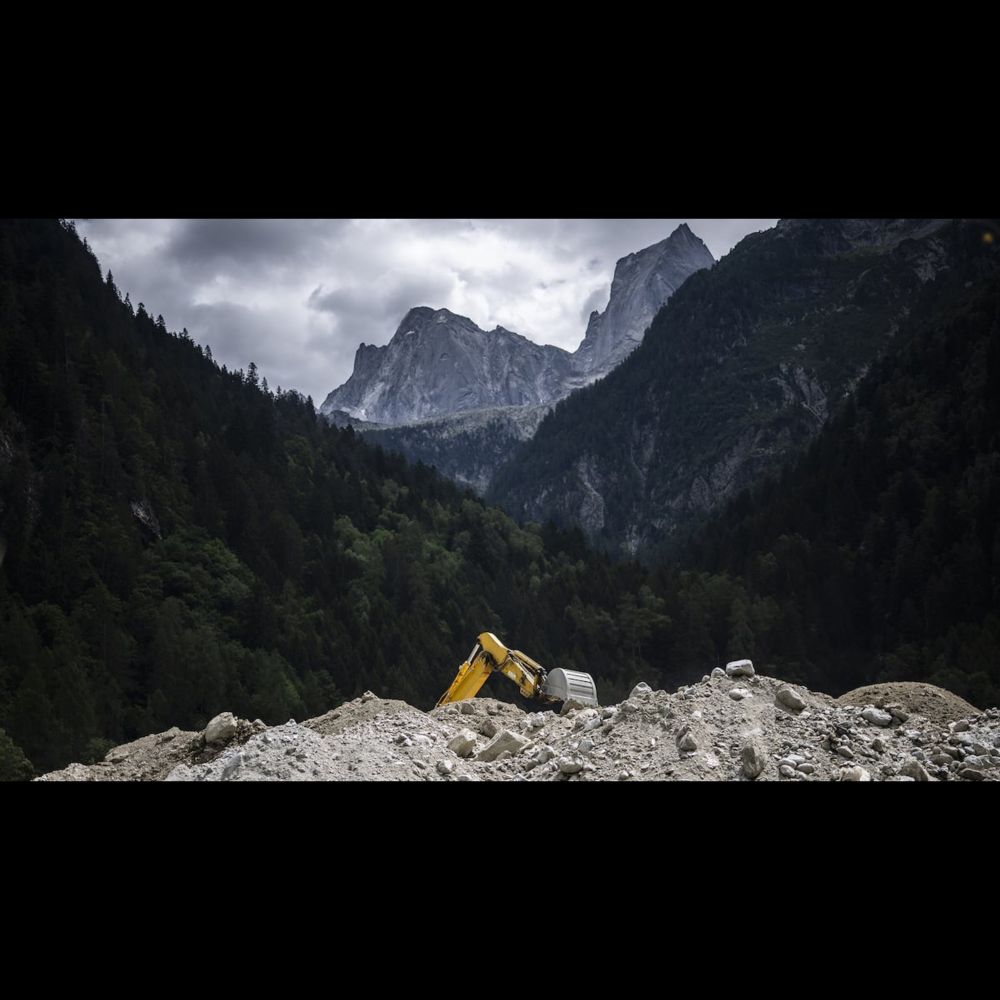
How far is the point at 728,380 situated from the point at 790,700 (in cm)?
14693

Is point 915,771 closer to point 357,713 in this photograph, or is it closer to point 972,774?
point 972,774

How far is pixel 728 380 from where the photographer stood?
14962cm

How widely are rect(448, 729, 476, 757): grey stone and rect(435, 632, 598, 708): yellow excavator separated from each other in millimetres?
4236

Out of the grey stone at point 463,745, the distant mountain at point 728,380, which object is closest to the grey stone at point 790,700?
the grey stone at point 463,745

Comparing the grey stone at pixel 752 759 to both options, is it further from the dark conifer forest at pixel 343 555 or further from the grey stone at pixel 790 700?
the dark conifer forest at pixel 343 555

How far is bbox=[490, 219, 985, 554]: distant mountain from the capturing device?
133m

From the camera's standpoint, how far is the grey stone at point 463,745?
934cm

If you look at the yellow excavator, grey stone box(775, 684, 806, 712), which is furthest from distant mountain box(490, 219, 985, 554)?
grey stone box(775, 684, 806, 712)

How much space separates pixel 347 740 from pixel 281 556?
2143 inches

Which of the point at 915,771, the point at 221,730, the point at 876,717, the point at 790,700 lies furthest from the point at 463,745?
the point at 915,771

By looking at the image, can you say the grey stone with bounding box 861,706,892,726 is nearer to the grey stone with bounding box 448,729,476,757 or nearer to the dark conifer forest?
the grey stone with bounding box 448,729,476,757

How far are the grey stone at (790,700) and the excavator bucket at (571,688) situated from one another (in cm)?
469

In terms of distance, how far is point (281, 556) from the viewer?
61.4 meters
